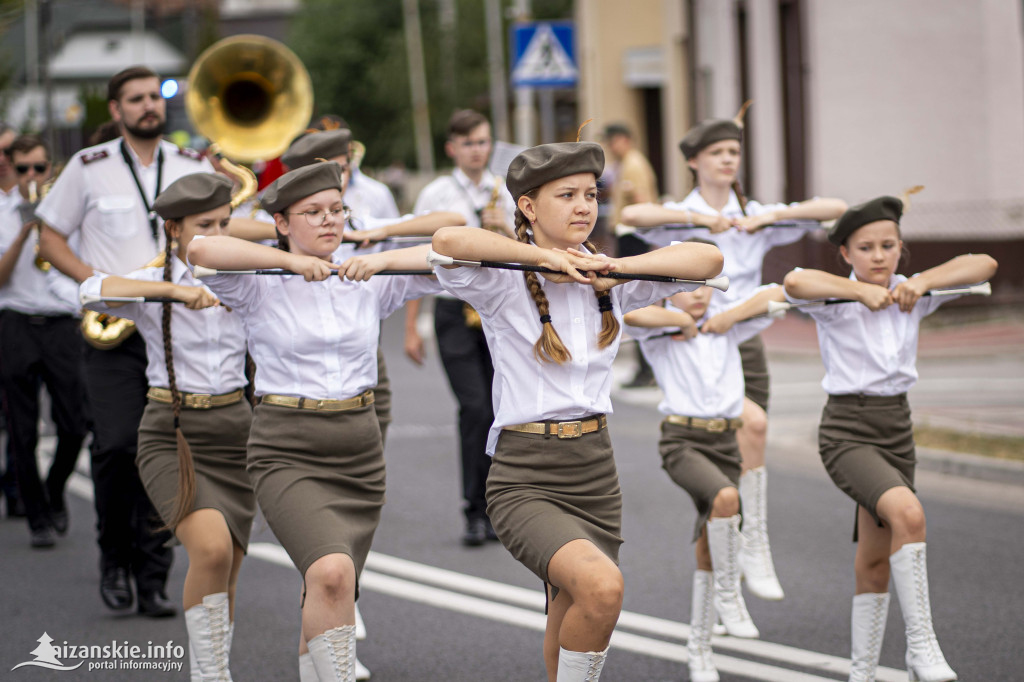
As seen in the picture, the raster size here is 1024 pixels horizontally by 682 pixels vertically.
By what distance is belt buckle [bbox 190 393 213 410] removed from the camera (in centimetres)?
563

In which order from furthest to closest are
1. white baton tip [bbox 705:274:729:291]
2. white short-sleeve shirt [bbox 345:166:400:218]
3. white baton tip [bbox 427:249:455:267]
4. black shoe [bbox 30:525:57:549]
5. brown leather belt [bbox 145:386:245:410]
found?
1. black shoe [bbox 30:525:57:549]
2. white short-sleeve shirt [bbox 345:166:400:218]
3. brown leather belt [bbox 145:386:245:410]
4. white baton tip [bbox 705:274:729:291]
5. white baton tip [bbox 427:249:455:267]

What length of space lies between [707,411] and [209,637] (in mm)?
2413

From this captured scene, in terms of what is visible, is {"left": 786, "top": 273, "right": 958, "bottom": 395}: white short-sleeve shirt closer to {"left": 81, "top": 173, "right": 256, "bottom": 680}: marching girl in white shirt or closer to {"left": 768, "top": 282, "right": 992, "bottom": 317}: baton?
{"left": 768, "top": 282, "right": 992, "bottom": 317}: baton

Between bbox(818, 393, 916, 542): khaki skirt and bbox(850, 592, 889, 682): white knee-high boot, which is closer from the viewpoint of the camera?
bbox(850, 592, 889, 682): white knee-high boot

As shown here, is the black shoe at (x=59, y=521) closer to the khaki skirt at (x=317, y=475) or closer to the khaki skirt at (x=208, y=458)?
the khaki skirt at (x=208, y=458)

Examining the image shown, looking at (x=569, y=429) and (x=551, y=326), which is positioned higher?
(x=551, y=326)

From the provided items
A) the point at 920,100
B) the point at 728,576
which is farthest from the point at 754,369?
the point at 920,100

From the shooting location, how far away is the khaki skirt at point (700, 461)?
587 centimetres

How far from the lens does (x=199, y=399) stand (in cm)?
564

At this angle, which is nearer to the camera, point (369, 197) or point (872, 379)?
point (872, 379)

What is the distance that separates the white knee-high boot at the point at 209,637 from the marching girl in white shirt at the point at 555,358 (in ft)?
4.20

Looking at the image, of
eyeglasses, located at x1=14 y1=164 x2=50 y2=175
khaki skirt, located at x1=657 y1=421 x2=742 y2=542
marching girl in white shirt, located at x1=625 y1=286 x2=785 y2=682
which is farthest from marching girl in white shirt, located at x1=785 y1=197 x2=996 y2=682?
eyeglasses, located at x1=14 y1=164 x2=50 y2=175

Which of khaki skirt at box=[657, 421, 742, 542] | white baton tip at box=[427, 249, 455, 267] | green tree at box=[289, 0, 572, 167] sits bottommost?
khaki skirt at box=[657, 421, 742, 542]

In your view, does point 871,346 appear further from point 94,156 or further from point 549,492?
point 94,156
